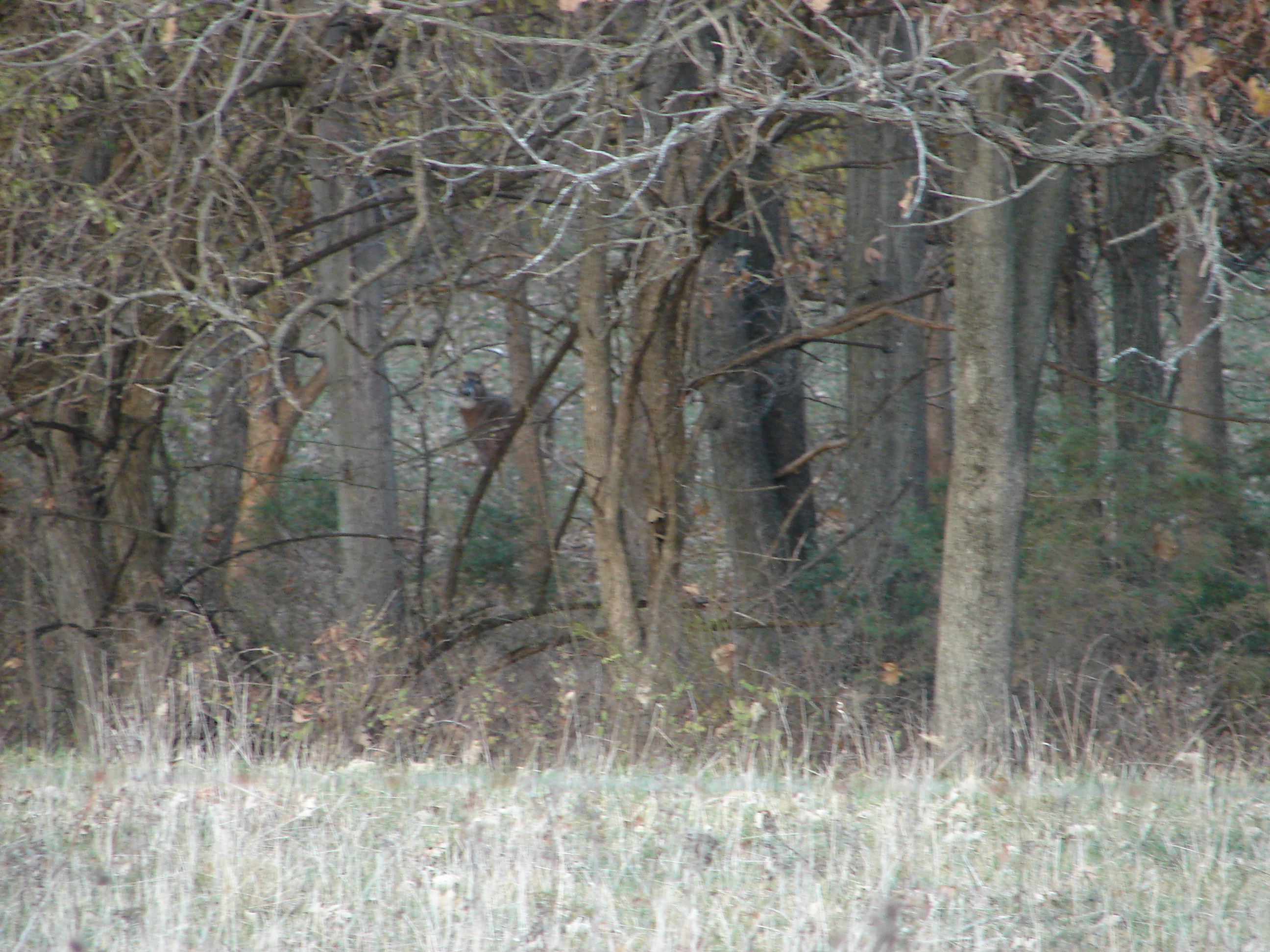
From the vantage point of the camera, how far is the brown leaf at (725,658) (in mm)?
8070

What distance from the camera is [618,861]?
15.0 ft

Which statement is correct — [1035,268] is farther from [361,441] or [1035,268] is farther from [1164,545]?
[361,441]

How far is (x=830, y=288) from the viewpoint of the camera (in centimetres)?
1102

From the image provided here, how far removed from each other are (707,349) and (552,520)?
1.99m

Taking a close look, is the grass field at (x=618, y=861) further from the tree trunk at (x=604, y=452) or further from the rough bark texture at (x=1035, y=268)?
the tree trunk at (x=604, y=452)

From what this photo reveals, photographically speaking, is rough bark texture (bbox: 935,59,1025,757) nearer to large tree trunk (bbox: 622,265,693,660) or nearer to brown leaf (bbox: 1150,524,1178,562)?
large tree trunk (bbox: 622,265,693,660)

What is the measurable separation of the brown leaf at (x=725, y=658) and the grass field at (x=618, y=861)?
2.26 m

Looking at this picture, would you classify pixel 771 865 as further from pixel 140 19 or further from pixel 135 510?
pixel 135 510

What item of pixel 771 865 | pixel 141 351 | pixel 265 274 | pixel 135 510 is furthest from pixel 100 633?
pixel 771 865

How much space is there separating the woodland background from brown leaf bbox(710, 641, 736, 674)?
0.13 ft

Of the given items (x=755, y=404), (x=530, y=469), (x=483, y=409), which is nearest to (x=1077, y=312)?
(x=755, y=404)

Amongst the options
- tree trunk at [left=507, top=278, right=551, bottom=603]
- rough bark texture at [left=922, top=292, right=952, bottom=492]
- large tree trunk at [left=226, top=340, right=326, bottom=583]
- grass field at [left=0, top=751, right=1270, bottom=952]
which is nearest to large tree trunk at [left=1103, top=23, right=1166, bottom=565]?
rough bark texture at [left=922, top=292, right=952, bottom=492]

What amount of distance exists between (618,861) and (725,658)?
3592 mm

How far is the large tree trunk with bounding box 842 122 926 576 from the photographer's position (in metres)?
9.65
